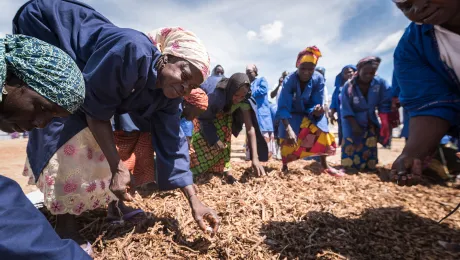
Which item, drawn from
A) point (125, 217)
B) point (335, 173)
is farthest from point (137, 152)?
point (335, 173)

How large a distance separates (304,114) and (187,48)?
3.32 metres

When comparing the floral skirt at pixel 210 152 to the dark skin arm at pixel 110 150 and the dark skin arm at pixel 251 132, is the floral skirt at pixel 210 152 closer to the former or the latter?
the dark skin arm at pixel 251 132

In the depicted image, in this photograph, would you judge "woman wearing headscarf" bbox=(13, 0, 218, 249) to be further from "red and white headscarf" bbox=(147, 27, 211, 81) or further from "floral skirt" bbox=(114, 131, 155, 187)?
"floral skirt" bbox=(114, 131, 155, 187)

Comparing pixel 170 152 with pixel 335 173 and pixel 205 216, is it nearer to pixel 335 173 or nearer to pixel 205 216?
pixel 205 216

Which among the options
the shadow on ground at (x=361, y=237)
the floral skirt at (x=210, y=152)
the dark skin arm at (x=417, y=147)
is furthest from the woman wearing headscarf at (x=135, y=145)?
the dark skin arm at (x=417, y=147)

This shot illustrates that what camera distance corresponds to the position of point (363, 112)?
201 inches

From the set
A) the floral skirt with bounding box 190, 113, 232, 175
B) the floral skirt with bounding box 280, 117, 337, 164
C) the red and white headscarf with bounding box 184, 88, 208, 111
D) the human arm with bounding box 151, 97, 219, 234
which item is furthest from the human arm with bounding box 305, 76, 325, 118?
the human arm with bounding box 151, 97, 219, 234

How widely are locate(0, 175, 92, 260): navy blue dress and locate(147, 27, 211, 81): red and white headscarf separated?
1459mm

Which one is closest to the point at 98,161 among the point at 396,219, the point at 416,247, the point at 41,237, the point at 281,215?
the point at 41,237

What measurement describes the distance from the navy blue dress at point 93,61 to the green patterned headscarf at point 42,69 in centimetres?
36

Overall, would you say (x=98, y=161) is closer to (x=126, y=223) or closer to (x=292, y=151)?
(x=126, y=223)

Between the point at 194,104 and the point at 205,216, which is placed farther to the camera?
the point at 194,104

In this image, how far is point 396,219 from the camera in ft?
8.53

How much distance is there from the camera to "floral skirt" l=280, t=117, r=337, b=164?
15.8 feet
